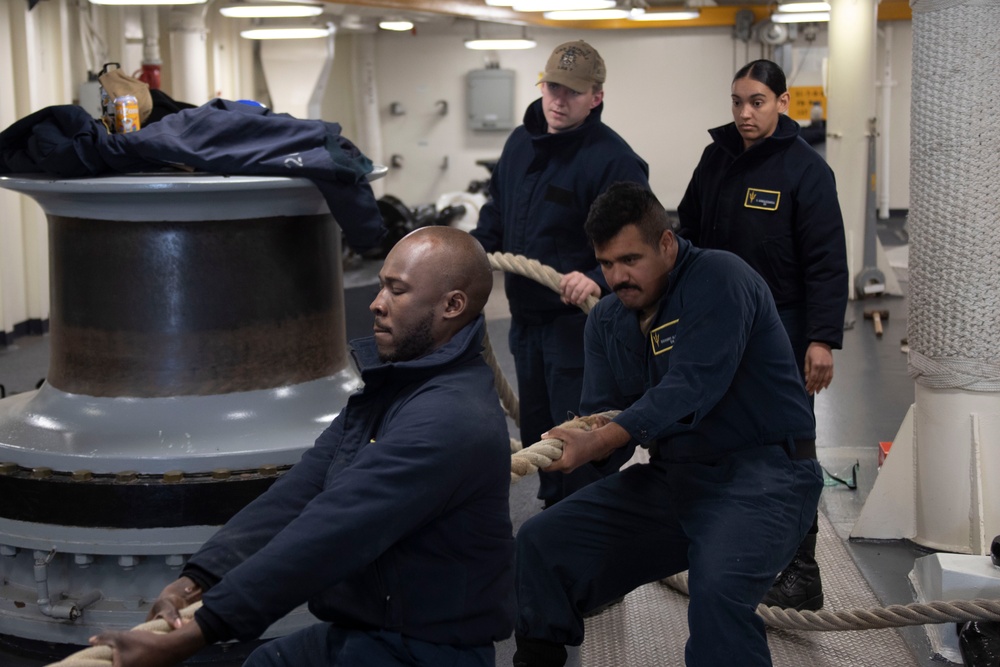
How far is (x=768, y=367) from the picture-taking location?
119 inches

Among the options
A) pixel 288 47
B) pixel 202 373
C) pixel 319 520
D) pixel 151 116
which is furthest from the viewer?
pixel 288 47

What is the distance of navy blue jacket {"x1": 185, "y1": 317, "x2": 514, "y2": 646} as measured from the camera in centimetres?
205

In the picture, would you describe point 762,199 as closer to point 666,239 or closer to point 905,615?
point 666,239

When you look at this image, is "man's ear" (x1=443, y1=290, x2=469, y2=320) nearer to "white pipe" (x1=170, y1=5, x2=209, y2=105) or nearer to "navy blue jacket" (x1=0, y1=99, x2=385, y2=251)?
"navy blue jacket" (x1=0, y1=99, x2=385, y2=251)

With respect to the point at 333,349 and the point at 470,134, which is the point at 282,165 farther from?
the point at 470,134

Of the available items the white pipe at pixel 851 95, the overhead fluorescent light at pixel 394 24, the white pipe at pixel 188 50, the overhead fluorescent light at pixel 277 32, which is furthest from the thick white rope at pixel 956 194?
the overhead fluorescent light at pixel 394 24

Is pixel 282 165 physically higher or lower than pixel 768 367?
higher

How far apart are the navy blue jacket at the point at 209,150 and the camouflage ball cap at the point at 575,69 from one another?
79 cm

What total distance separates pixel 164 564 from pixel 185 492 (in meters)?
0.27

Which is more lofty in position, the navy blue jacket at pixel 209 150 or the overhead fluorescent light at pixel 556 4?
the overhead fluorescent light at pixel 556 4

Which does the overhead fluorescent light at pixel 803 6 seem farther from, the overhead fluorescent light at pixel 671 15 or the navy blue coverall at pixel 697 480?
the navy blue coverall at pixel 697 480

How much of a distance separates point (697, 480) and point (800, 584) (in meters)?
1.08

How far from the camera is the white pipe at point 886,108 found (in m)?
16.6

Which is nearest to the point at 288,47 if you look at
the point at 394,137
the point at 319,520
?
the point at 394,137
